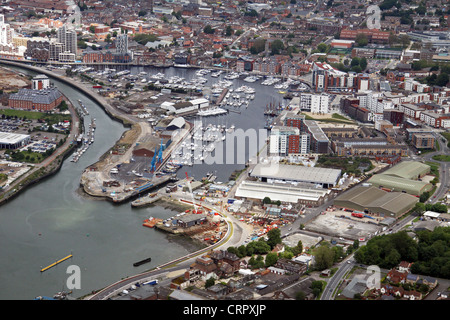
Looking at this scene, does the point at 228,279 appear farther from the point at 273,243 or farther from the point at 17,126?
the point at 17,126

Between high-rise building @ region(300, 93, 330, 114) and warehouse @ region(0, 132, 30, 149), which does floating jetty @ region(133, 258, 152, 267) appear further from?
high-rise building @ region(300, 93, 330, 114)

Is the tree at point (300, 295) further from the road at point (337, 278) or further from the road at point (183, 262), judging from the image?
the road at point (183, 262)

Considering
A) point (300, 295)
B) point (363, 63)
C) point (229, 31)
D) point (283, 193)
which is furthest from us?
point (229, 31)

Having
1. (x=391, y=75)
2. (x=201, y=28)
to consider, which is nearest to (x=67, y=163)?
(x=391, y=75)

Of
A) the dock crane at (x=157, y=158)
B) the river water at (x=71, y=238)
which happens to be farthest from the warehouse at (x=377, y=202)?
the dock crane at (x=157, y=158)

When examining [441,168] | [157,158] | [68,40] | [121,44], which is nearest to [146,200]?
[157,158]

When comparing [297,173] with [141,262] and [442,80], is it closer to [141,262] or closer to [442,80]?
[141,262]
